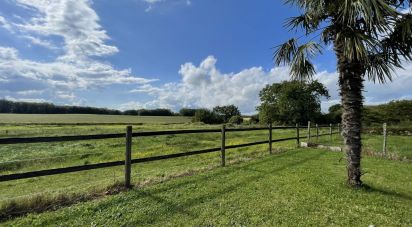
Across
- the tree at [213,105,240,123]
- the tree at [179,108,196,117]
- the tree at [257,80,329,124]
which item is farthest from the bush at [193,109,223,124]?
the tree at [257,80,329,124]

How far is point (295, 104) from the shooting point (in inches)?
1828

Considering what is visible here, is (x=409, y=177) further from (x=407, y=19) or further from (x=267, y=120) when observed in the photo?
(x=267, y=120)

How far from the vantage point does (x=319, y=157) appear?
11.1 meters

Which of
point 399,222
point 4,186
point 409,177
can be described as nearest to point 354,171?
point 399,222

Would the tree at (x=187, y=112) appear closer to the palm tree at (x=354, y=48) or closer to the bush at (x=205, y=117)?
the bush at (x=205, y=117)

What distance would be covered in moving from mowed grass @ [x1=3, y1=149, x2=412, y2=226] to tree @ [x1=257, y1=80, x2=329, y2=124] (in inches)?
1579

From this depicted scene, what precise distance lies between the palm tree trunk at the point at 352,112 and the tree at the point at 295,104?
40.9m

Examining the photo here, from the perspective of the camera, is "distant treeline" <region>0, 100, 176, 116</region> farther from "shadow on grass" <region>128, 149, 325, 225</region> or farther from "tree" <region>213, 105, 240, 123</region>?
"shadow on grass" <region>128, 149, 325, 225</region>

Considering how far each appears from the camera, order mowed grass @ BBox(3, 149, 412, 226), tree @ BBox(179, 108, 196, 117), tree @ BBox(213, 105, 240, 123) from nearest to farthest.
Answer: mowed grass @ BBox(3, 149, 412, 226) < tree @ BBox(213, 105, 240, 123) < tree @ BBox(179, 108, 196, 117)

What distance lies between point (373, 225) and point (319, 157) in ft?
23.4

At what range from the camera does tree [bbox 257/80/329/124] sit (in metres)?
46.5

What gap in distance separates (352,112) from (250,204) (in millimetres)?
3159

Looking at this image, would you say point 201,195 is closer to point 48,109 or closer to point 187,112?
point 48,109

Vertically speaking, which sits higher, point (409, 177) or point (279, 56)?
point (279, 56)
